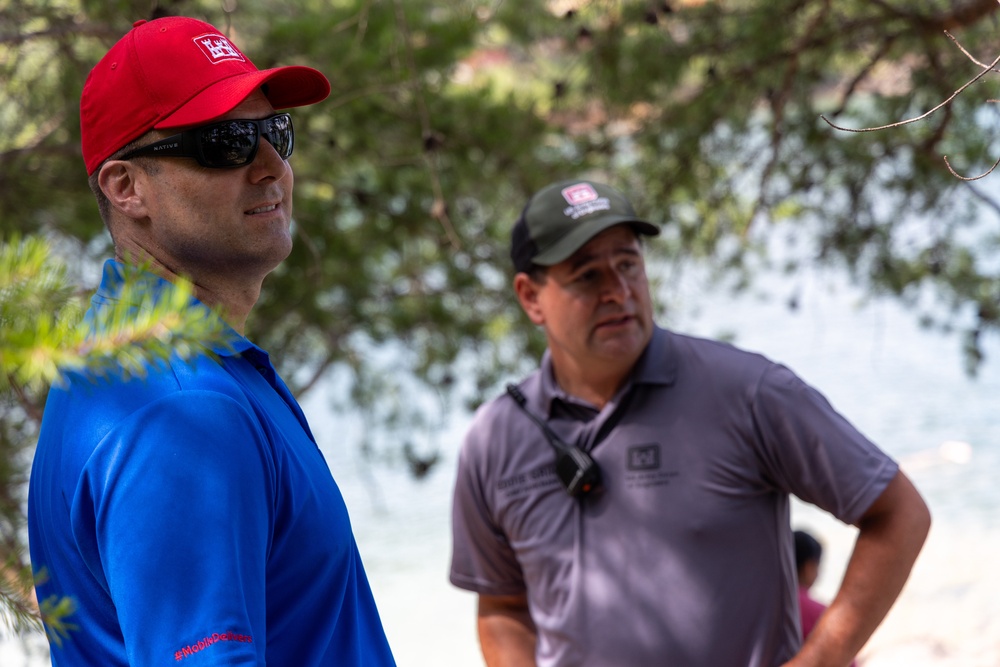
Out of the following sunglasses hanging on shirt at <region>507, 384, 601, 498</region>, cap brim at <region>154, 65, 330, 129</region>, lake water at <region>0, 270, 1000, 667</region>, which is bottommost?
lake water at <region>0, 270, 1000, 667</region>

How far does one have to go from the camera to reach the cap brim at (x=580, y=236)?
90.4 inches

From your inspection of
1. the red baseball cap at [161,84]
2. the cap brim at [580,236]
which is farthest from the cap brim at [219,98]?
the cap brim at [580,236]

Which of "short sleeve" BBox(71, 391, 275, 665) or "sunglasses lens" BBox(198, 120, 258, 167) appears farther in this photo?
"sunglasses lens" BBox(198, 120, 258, 167)

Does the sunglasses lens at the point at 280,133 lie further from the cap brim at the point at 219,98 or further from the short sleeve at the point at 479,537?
the short sleeve at the point at 479,537

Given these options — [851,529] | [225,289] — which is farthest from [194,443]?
[851,529]

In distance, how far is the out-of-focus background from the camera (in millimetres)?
4035

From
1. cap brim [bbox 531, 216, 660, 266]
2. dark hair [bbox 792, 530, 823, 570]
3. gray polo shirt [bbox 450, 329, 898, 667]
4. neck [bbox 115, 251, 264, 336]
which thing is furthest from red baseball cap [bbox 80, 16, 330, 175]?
dark hair [bbox 792, 530, 823, 570]

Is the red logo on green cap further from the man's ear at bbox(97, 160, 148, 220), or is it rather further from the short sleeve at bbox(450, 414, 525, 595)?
the man's ear at bbox(97, 160, 148, 220)

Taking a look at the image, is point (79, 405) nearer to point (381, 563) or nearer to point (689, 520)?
point (689, 520)

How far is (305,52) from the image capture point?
4.09 m

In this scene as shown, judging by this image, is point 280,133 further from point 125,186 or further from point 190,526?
point 190,526

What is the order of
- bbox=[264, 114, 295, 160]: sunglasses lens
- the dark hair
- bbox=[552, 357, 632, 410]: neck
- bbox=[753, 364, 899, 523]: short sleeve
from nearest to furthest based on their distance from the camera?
bbox=[264, 114, 295, 160]: sunglasses lens
bbox=[753, 364, 899, 523]: short sleeve
bbox=[552, 357, 632, 410]: neck
the dark hair

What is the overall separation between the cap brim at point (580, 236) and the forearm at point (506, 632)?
29.8 inches

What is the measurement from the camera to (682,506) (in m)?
2.09
